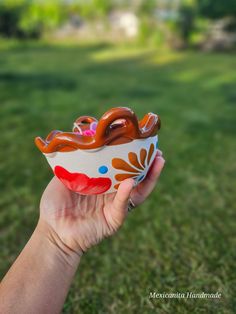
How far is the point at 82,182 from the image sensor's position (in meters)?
1.09

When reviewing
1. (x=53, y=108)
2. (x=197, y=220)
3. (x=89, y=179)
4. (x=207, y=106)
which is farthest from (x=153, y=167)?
(x=207, y=106)

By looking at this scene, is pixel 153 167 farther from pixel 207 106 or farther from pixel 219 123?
pixel 207 106

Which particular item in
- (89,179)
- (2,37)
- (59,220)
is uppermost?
(89,179)

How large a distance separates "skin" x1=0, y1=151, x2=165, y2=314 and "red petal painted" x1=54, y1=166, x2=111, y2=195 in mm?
68

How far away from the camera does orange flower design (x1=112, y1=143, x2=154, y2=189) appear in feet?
3.50

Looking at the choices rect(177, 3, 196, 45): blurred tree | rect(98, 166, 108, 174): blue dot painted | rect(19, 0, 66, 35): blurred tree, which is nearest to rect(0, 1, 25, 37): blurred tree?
rect(19, 0, 66, 35): blurred tree

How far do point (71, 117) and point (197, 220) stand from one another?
6.73 ft

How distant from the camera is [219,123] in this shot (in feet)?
11.9

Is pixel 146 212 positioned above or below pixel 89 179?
below

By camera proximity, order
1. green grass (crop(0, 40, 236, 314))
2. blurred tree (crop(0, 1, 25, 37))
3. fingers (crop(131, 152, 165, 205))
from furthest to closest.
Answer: blurred tree (crop(0, 1, 25, 37))
green grass (crop(0, 40, 236, 314))
fingers (crop(131, 152, 165, 205))

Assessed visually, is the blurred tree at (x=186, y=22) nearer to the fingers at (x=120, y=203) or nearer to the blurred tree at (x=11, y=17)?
the blurred tree at (x=11, y=17)

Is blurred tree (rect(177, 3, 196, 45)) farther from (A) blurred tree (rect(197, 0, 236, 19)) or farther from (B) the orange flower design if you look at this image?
(B) the orange flower design

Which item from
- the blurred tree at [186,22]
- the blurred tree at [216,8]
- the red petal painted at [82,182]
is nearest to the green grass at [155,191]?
the red petal painted at [82,182]

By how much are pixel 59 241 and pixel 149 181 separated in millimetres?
335
